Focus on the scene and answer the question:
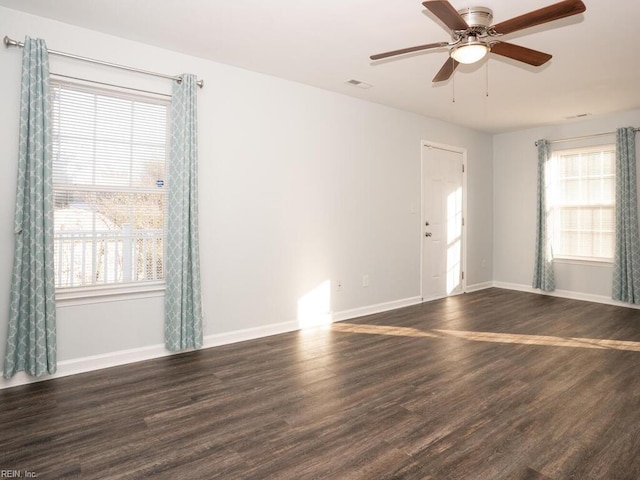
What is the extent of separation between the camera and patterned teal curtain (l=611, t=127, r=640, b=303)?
505 centimetres

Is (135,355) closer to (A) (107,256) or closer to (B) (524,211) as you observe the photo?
(A) (107,256)

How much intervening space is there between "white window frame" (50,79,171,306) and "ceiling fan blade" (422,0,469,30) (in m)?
2.30

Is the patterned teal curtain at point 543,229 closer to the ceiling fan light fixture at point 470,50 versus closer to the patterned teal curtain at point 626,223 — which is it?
the patterned teal curtain at point 626,223

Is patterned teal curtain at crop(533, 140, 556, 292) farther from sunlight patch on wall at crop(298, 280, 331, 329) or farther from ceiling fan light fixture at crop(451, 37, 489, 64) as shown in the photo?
ceiling fan light fixture at crop(451, 37, 489, 64)

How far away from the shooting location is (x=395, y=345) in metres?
3.63

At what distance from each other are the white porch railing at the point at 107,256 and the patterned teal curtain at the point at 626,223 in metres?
5.76

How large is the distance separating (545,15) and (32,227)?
3491 millimetres

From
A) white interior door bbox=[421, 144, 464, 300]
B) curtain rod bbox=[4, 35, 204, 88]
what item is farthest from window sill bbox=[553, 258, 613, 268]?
curtain rod bbox=[4, 35, 204, 88]

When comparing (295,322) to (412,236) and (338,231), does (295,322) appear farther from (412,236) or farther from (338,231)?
(412,236)

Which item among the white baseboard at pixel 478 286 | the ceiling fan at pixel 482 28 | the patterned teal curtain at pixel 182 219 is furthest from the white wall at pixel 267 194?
the ceiling fan at pixel 482 28

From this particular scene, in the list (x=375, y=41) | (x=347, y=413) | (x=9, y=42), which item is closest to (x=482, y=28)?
(x=375, y=41)

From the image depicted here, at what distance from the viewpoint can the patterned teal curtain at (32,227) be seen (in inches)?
104

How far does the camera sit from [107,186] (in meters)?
3.10

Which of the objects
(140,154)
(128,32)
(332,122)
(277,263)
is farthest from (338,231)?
(128,32)
